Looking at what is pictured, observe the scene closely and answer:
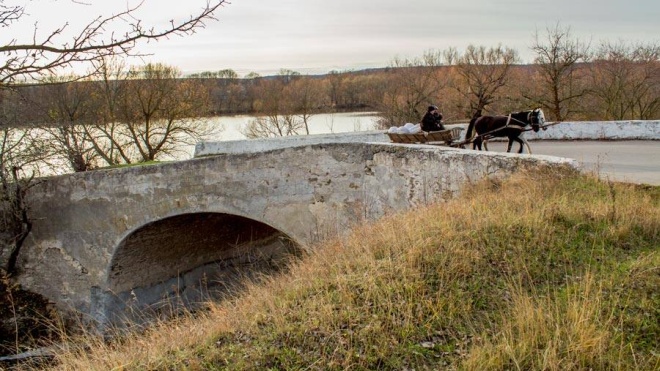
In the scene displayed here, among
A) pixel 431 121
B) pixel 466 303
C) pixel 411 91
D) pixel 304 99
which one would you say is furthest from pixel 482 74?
pixel 466 303

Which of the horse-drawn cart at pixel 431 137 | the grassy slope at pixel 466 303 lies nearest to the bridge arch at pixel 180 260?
the horse-drawn cart at pixel 431 137

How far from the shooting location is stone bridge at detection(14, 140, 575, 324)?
25.9ft

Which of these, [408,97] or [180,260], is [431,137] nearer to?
[180,260]

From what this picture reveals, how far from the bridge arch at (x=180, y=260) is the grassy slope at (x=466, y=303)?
6.05 metres

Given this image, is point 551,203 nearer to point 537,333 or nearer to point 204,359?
point 537,333

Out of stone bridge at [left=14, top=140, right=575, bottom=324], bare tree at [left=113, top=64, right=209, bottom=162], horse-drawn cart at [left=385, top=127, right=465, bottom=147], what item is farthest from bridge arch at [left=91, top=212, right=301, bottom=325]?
bare tree at [left=113, top=64, right=209, bottom=162]

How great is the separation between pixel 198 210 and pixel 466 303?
7245 mm

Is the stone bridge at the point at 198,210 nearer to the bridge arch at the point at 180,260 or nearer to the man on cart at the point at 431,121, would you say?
the bridge arch at the point at 180,260

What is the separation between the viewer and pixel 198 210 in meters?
9.73

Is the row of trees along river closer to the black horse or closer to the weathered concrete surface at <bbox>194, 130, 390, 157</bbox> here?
the weathered concrete surface at <bbox>194, 130, 390, 157</bbox>

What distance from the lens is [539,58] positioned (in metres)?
20.7

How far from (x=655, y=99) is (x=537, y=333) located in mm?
20205

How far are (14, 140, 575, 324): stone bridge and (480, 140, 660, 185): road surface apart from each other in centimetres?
236

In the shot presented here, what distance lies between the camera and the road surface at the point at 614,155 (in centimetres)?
701
